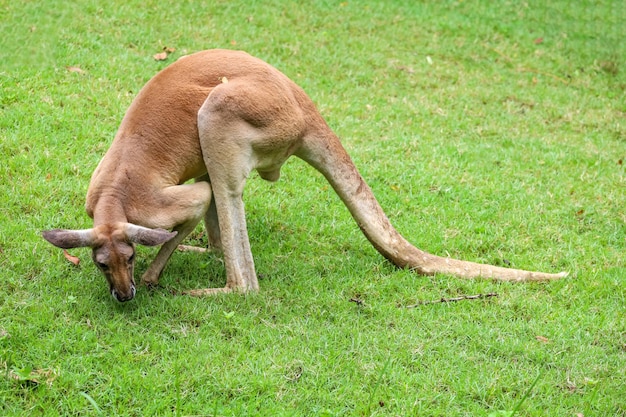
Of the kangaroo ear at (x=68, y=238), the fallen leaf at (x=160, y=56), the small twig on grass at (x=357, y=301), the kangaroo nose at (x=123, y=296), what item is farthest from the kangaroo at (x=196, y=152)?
the fallen leaf at (x=160, y=56)

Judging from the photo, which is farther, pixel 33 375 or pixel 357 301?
pixel 357 301

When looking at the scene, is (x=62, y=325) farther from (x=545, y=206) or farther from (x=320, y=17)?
(x=320, y=17)

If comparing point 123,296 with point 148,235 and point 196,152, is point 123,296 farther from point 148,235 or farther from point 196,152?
point 196,152

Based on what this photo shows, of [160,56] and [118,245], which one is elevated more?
[118,245]

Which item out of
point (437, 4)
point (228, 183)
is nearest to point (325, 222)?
point (228, 183)

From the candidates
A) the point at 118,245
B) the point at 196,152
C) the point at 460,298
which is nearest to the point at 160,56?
the point at 196,152

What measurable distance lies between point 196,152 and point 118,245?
0.97 meters

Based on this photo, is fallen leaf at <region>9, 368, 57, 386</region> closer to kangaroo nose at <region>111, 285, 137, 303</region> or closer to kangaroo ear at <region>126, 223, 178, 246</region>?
kangaroo nose at <region>111, 285, 137, 303</region>

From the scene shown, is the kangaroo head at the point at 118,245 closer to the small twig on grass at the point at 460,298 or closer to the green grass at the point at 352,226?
the green grass at the point at 352,226

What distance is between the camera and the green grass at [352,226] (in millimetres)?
4590

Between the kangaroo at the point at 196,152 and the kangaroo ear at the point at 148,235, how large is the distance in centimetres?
8

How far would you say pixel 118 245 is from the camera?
4.95 meters

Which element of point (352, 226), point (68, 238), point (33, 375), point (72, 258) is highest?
point (68, 238)

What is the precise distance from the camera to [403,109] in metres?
9.23
